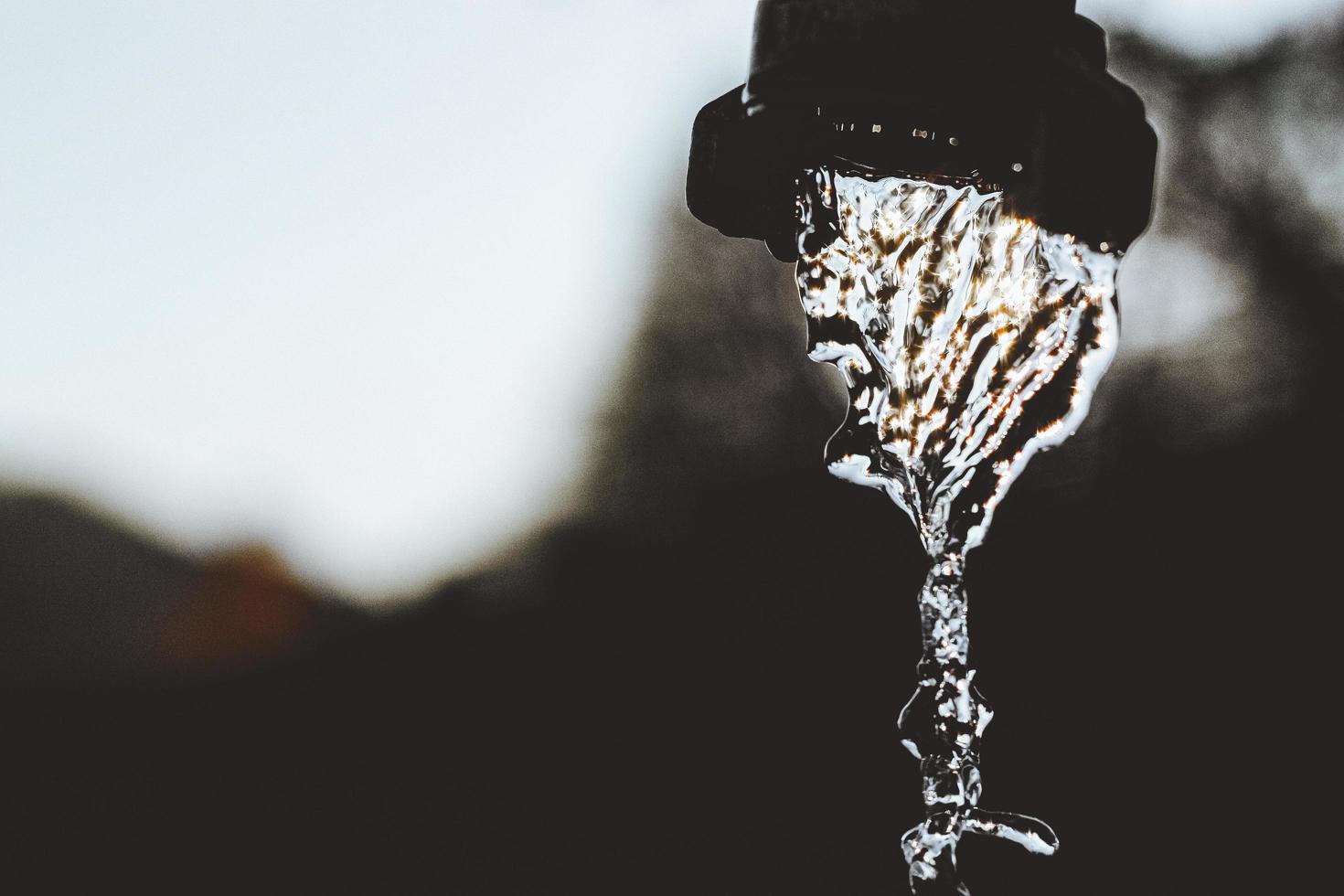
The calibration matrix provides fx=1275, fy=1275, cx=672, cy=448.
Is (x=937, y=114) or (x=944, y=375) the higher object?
(x=937, y=114)

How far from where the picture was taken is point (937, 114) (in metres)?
1.26

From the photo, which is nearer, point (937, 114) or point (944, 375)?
point (937, 114)

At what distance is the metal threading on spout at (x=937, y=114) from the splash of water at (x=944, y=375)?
0.32ft

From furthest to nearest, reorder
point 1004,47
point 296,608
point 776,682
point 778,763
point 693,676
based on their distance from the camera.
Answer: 1. point 296,608
2. point 693,676
3. point 776,682
4. point 778,763
5. point 1004,47

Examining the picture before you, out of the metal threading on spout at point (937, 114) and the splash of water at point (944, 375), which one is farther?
the splash of water at point (944, 375)

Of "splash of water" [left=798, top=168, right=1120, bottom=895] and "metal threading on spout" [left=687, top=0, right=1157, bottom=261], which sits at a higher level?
"metal threading on spout" [left=687, top=0, right=1157, bottom=261]

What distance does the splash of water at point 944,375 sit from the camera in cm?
153

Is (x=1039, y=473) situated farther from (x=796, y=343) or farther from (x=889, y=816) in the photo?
(x=796, y=343)

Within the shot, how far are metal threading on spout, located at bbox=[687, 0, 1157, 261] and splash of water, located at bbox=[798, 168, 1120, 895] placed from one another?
0.32 ft

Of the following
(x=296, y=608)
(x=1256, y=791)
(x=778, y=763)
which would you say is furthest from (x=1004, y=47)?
(x=296, y=608)

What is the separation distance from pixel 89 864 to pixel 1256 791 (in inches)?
377

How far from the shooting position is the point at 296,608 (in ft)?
96.3

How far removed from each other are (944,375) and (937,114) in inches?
26.2

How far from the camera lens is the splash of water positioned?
60.2 inches
